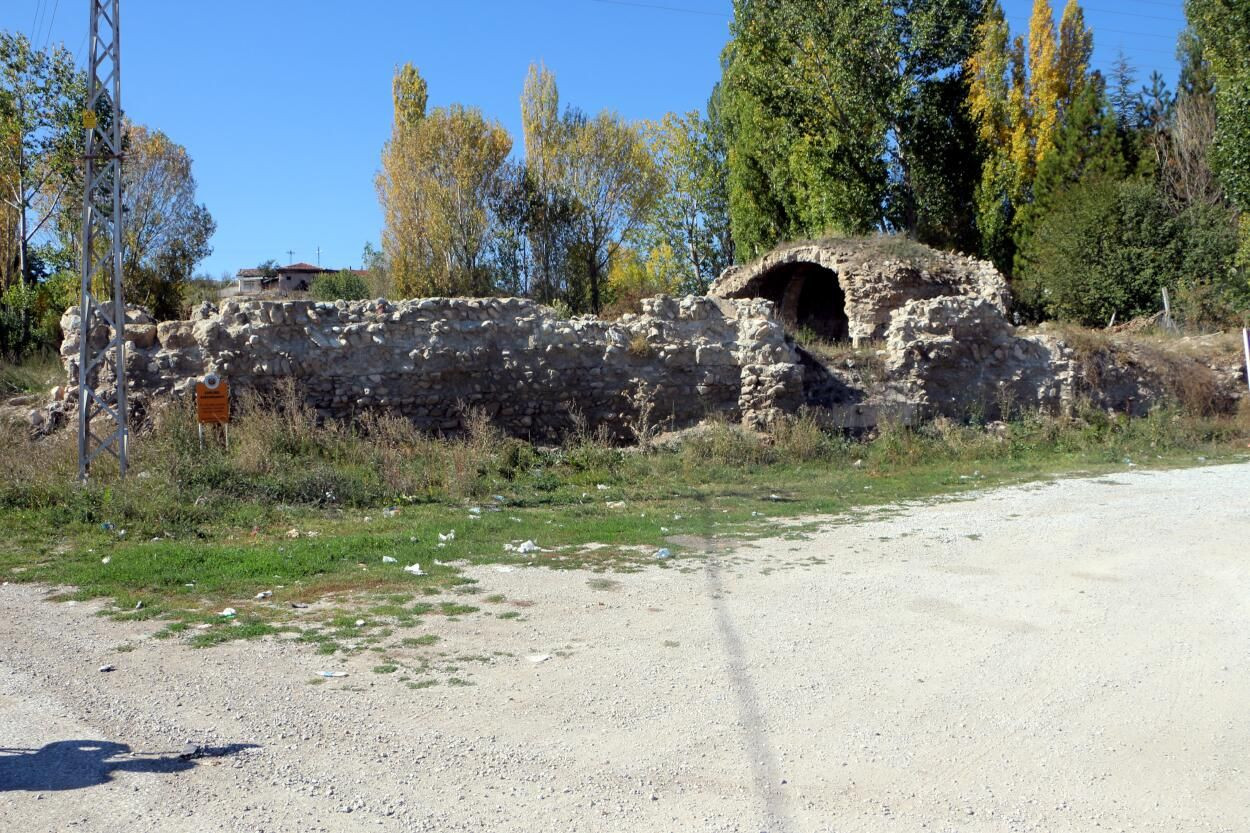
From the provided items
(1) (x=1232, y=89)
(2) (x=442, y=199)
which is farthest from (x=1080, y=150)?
(2) (x=442, y=199)

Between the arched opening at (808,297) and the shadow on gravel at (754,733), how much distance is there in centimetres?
2207

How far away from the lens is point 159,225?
3173cm

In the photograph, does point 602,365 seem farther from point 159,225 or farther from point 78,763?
point 159,225

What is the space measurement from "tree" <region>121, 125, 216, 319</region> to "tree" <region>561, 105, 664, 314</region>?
497 inches

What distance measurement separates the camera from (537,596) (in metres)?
7.39

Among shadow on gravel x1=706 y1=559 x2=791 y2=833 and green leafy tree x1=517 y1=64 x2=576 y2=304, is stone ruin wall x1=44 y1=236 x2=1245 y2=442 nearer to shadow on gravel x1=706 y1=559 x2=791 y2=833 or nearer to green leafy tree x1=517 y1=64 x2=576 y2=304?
shadow on gravel x1=706 y1=559 x2=791 y2=833

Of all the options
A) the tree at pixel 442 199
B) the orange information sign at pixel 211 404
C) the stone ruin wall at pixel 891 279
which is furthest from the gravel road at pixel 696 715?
the tree at pixel 442 199

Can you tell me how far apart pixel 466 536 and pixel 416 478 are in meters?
3.16

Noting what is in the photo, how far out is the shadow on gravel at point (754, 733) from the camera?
3969 mm

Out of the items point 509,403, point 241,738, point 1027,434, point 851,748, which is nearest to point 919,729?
point 851,748

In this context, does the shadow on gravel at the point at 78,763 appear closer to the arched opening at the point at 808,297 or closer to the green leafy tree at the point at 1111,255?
the arched opening at the point at 808,297

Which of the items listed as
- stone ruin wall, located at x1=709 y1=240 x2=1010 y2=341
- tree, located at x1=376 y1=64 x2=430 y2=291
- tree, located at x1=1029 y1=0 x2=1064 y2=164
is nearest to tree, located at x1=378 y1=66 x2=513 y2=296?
tree, located at x1=376 y1=64 x2=430 y2=291

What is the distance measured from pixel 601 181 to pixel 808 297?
11.0m

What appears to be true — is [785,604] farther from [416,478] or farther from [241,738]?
[416,478]
